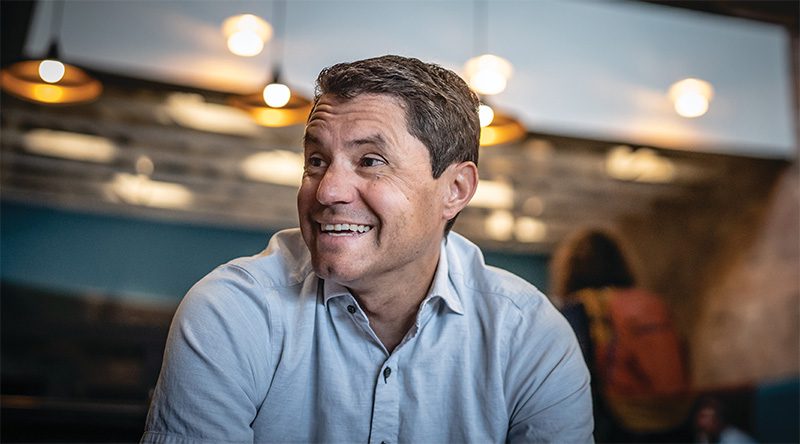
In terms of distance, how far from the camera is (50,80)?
313cm

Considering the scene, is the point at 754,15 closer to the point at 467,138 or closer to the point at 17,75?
the point at 467,138

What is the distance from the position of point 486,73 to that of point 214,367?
11.1ft

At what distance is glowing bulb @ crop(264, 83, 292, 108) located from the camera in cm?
328

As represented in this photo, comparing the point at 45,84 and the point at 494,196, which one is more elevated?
the point at 494,196

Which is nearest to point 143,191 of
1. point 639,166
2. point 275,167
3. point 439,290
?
point 275,167

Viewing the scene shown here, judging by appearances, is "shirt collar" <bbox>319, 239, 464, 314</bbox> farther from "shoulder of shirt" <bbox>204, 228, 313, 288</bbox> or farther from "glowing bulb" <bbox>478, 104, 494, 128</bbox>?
"glowing bulb" <bbox>478, 104, 494, 128</bbox>

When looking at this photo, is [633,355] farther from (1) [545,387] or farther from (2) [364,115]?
(2) [364,115]

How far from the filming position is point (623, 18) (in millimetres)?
4824

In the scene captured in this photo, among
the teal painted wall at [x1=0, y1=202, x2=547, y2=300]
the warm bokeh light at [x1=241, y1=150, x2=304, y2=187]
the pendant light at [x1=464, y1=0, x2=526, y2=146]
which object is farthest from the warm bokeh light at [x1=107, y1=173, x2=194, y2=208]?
the pendant light at [x1=464, y1=0, x2=526, y2=146]

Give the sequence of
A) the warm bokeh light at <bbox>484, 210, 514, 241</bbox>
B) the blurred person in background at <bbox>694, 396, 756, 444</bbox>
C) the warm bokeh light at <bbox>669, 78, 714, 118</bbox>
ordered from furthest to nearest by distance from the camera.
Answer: the warm bokeh light at <bbox>484, 210, 514, 241</bbox> < the warm bokeh light at <bbox>669, 78, 714, 118</bbox> < the blurred person in background at <bbox>694, 396, 756, 444</bbox>

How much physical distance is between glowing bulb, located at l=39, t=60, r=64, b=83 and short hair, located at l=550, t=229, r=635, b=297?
223cm

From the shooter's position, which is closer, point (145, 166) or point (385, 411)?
point (385, 411)

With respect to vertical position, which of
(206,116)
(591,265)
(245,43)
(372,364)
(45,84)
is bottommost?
(372,364)

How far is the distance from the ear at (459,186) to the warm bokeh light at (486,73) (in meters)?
2.62
